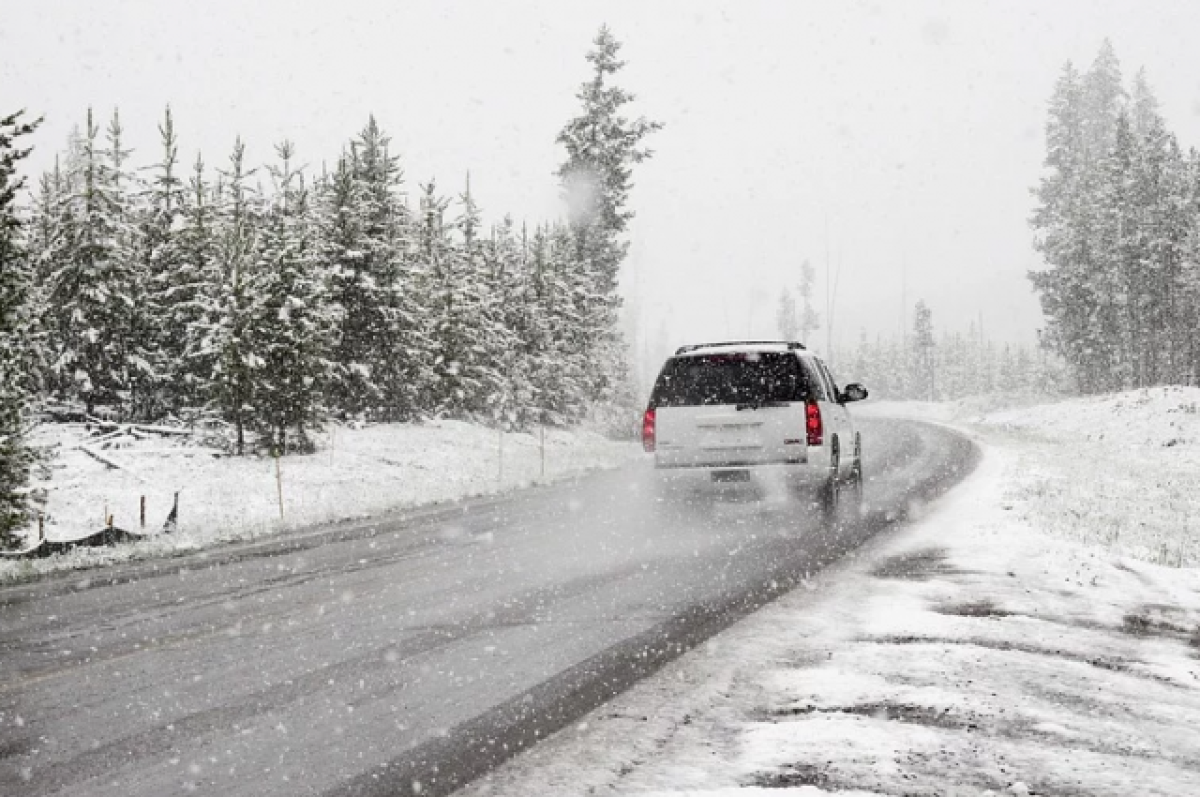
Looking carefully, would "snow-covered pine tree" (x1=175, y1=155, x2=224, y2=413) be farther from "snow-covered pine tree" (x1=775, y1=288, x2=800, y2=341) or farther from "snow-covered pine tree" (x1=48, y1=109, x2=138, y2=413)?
"snow-covered pine tree" (x1=775, y1=288, x2=800, y2=341)

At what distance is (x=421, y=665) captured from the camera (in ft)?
19.1

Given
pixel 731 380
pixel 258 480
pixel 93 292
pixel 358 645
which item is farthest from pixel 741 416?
pixel 93 292

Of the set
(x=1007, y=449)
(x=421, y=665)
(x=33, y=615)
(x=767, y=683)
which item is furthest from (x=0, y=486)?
(x=1007, y=449)

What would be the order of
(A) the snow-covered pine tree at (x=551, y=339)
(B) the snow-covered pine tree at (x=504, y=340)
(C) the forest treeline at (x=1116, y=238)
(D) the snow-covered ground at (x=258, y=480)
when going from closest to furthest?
(D) the snow-covered ground at (x=258, y=480) → (B) the snow-covered pine tree at (x=504, y=340) → (A) the snow-covered pine tree at (x=551, y=339) → (C) the forest treeline at (x=1116, y=238)

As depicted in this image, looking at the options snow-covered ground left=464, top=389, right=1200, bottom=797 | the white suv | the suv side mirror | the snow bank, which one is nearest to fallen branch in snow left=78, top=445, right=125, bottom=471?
the white suv

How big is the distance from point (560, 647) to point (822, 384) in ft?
26.3

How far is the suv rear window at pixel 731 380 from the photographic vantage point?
12.1m

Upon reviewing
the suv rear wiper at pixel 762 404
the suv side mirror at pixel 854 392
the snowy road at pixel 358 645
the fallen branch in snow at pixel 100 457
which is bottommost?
the snowy road at pixel 358 645

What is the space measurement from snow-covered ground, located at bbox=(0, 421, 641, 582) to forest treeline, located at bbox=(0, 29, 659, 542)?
146cm

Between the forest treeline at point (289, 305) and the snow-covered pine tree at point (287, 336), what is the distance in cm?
5

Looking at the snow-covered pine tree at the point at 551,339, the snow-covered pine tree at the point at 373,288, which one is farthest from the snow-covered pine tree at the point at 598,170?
the snow-covered pine tree at the point at 373,288

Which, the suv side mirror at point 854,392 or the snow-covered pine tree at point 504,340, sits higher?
the snow-covered pine tree at point 504,340

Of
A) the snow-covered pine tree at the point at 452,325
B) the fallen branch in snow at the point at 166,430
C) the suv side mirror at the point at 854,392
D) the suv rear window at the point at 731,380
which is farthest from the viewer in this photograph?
the snow-covered pine tree at the point at 452,325

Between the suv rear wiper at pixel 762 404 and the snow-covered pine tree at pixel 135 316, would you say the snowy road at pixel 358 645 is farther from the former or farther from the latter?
the snow-covered pine tree at pixel 135 316
